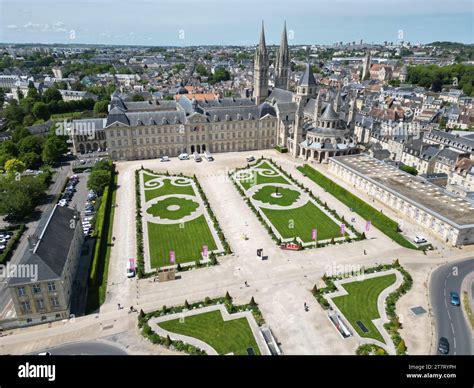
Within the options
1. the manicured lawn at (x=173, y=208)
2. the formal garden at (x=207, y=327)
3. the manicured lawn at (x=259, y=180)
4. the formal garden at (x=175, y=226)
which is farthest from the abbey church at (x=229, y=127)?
the formal garden at (x=207, y=327)

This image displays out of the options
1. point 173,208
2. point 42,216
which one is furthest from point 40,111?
point 173,208

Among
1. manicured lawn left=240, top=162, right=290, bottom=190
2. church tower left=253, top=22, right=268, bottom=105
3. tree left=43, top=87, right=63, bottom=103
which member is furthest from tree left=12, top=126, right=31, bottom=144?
church tower left=253, top=22, right=268, bottom=105

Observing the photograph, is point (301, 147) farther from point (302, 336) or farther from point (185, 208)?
point (302, 336)

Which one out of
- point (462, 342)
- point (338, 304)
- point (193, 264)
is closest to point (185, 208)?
point (193, 264)

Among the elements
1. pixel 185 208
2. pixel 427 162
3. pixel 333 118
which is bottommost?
pixel 185 208

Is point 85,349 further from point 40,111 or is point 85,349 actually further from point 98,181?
point 40,111

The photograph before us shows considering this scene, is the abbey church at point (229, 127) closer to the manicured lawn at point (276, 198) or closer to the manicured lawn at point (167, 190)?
the manicured lawn at point (167, 190)

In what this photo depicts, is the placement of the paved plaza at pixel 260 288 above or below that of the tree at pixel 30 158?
below
